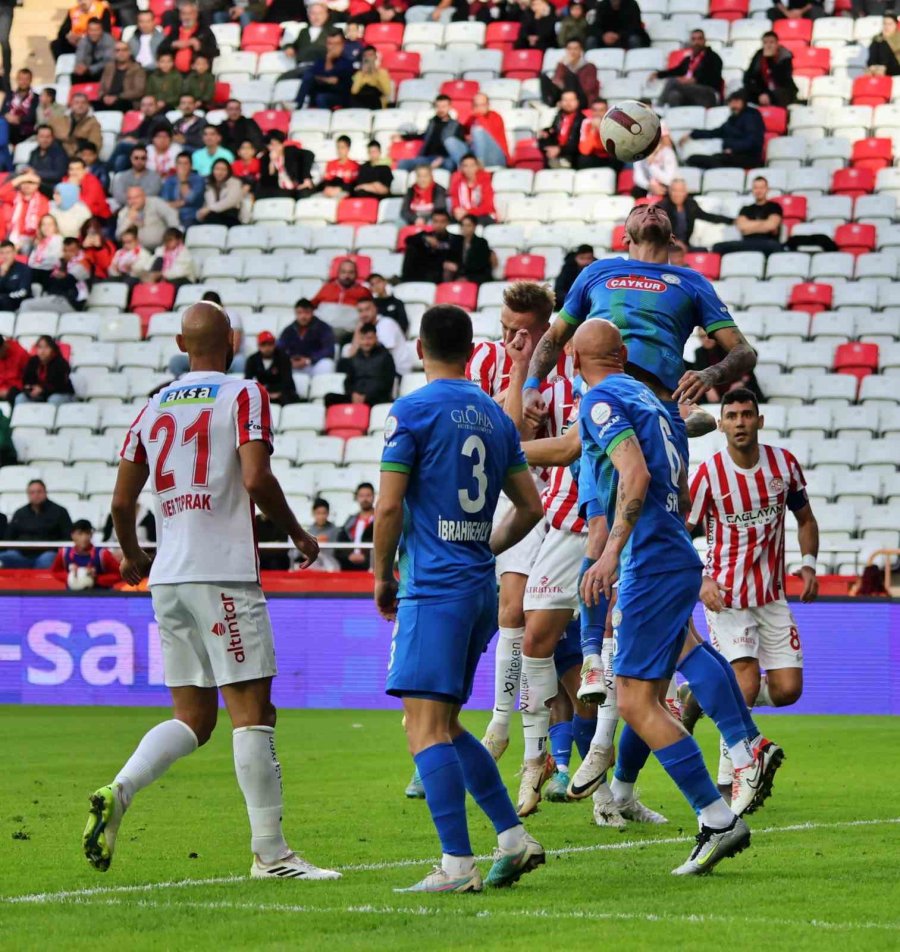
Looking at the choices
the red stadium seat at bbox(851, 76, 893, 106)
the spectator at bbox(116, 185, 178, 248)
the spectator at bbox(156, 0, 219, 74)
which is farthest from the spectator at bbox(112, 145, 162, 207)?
the red stadium seat at bbox(851, 76, 893, 106)

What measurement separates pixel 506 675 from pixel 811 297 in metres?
12.9

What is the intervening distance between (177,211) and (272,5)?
4.72m

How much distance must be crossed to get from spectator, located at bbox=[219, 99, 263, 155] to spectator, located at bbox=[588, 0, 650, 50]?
182 inches

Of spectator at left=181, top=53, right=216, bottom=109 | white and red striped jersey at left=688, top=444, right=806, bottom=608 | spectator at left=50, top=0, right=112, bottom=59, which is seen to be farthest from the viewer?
spectator at left=50, top=0, right=112, bottom=59

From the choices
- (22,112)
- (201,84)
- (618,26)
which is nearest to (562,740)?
(618,26)

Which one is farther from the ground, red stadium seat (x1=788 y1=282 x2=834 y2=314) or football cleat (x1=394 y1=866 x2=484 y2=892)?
red stadium seat (x1=788 y1=282 x2=834 y2=314)

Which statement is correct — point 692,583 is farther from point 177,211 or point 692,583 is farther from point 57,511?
point 177,211

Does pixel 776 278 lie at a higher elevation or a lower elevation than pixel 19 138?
lower

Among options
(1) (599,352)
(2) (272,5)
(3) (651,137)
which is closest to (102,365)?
(2) (272,5)

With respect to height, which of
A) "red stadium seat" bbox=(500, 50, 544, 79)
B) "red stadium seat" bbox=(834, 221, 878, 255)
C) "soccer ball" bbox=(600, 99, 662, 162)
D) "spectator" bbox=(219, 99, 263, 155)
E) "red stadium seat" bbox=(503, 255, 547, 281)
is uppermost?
"red stadium seat" bbox=(500, 50, 544, 79)

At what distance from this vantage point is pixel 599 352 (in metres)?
6.86

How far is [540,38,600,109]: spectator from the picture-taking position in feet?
77.8

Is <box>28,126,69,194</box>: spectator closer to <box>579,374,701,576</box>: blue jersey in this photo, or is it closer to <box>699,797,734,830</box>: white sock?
<box>579,374,701,576</box>: blue jersey

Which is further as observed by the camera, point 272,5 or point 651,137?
point 272,5
